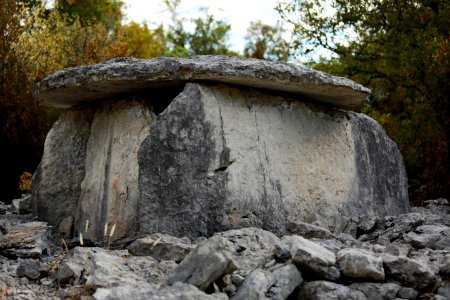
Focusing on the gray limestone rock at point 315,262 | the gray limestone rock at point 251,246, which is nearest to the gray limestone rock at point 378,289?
the gray limestone rock at point 315,262

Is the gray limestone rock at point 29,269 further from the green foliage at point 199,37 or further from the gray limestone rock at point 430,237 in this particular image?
the green foliage at point 199,37

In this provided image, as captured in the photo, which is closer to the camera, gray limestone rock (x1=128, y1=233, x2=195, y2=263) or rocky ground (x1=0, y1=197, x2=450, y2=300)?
rocky ground (x1=0, y1=197, x2=450, y2=300)

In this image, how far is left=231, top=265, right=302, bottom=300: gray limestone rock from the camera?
3.89 metres

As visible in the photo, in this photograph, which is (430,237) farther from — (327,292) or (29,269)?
(29,269)

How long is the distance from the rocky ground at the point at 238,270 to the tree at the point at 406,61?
533 cm

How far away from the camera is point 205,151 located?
19.1 feet

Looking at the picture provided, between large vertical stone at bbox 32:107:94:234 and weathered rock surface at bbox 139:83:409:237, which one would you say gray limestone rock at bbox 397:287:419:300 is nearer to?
weathered rock surface at bbox 139:83:409:237

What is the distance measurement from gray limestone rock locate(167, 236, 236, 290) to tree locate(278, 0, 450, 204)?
248 inches

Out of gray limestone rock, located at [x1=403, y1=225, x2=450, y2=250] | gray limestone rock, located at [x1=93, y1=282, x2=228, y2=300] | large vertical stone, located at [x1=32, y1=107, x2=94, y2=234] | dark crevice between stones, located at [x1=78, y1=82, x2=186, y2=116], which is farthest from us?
large vertical stone, located at [x1=32, y1=107, x2=94, y2=234]

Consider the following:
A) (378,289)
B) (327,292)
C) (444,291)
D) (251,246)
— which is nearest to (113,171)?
(251,246)

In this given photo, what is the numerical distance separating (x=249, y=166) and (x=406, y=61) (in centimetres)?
656

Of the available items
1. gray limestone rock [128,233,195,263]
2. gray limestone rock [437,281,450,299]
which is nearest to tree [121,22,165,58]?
gray limestone rock [128,233,195,263]

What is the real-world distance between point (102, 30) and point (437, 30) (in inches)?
330

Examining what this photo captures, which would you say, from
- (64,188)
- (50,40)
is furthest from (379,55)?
(64,188)
